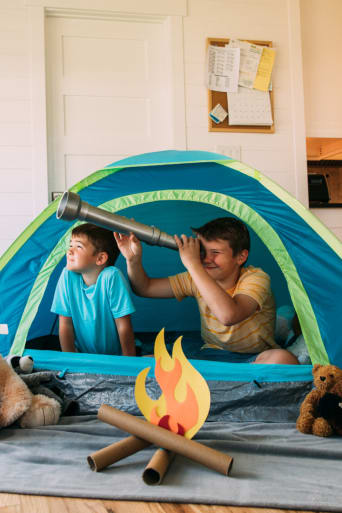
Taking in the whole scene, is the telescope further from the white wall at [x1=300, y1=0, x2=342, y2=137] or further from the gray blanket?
the white wall at [x1=300, y1=0, x2=342, y2=137]

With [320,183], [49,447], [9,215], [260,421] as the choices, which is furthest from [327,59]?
[49,447]

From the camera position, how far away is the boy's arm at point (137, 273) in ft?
5.34

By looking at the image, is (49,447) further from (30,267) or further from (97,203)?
(97,203)

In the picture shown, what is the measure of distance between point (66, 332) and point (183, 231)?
0.62m

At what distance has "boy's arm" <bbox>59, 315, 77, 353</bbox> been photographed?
1.66 metres

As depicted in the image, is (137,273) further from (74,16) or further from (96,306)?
(74,16)

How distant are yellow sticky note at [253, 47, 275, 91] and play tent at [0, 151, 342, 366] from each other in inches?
36.7

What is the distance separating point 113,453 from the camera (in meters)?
0.98

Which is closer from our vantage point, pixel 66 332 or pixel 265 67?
pixel 66 332

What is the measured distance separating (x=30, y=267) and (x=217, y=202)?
67 cm

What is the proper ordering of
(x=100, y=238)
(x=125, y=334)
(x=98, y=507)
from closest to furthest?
(x=98, y=507)
(x=125, y=334)
(x=100, y=238)

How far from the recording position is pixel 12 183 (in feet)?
7.83

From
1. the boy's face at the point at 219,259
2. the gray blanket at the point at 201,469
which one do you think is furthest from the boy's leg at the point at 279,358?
the boy's face at the point at 219,259

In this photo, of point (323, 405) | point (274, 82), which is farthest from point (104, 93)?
point (323, 405)
